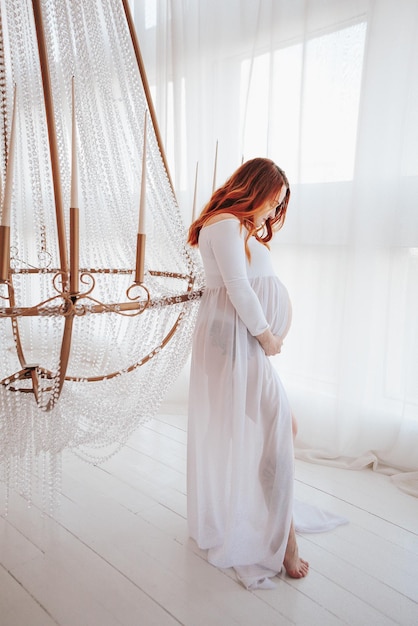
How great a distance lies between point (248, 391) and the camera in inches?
60.7

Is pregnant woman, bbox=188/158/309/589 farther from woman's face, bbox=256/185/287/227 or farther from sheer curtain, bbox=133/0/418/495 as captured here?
sheer curtain, bbox=133/0/418/495

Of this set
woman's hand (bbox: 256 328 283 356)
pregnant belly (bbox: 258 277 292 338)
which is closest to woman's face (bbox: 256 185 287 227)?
pregnant belly (bbox: 258 277 292 338)

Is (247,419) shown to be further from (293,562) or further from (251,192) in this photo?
(251,192)

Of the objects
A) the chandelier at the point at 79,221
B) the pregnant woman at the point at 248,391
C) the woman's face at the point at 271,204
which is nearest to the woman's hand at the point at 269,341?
the pregnant woman at the point at 248,391

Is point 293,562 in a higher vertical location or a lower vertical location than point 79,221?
lower

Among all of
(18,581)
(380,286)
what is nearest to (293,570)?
(18,581)

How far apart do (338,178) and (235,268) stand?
109cm

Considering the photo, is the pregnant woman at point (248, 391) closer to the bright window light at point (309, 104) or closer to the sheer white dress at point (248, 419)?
the sheer white dress at point (248, 419)

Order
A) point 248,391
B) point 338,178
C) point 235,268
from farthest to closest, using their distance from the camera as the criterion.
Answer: point 338,178, point 248,391, point 235,268

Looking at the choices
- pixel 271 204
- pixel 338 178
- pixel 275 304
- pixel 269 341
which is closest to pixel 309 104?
pixel 338 178

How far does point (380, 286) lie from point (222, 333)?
3.23 ft

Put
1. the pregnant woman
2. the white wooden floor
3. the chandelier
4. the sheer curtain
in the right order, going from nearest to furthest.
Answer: the chandelier
the white wooden floor
the pregnant woman
the sheer curtain

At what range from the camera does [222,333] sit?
156 centimetres

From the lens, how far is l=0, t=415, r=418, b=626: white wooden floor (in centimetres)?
140
